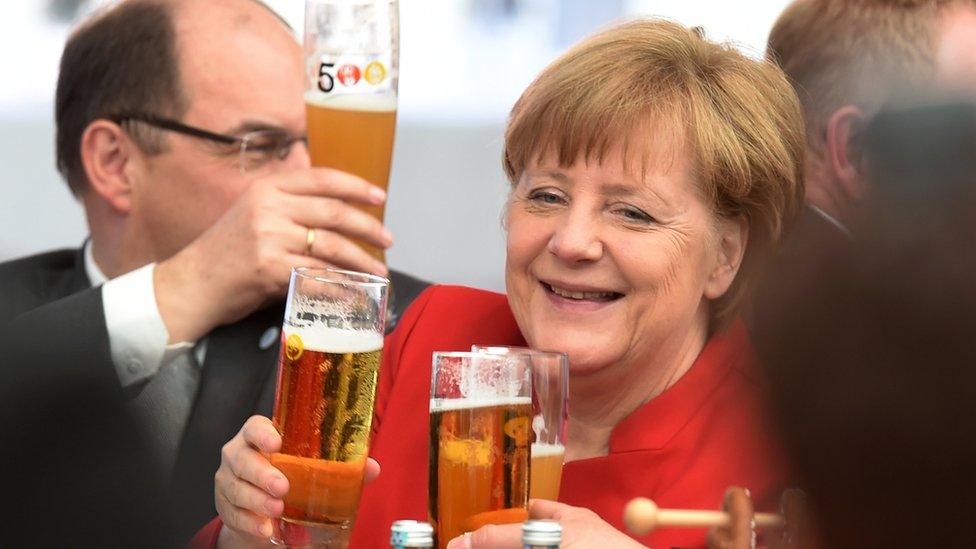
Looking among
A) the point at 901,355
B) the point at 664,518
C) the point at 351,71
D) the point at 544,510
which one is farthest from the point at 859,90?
the point at 351,71

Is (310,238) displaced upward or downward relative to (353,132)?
downward

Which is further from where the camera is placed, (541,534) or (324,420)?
(324,420)

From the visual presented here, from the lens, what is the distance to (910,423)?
1.69 feet

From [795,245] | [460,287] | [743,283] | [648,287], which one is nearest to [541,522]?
[795,245]

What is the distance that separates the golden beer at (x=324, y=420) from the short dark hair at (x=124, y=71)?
164 centimetres

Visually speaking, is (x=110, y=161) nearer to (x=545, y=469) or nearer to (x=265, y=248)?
(x=265, y=248)

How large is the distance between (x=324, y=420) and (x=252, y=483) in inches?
5.8

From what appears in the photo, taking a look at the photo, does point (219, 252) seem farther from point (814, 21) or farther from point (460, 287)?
point (814, 21)

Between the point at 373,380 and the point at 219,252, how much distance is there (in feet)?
3.38

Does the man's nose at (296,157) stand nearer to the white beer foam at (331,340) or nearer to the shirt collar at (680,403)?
the shirt collar at (680,403)

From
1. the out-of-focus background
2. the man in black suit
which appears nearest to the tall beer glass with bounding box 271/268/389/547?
the man in black suit

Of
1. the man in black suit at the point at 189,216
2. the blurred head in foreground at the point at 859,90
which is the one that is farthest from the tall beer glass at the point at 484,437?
the man in black suit at the point at 189,216

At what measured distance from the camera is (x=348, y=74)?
221cm

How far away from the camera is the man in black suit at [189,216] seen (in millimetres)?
2379
